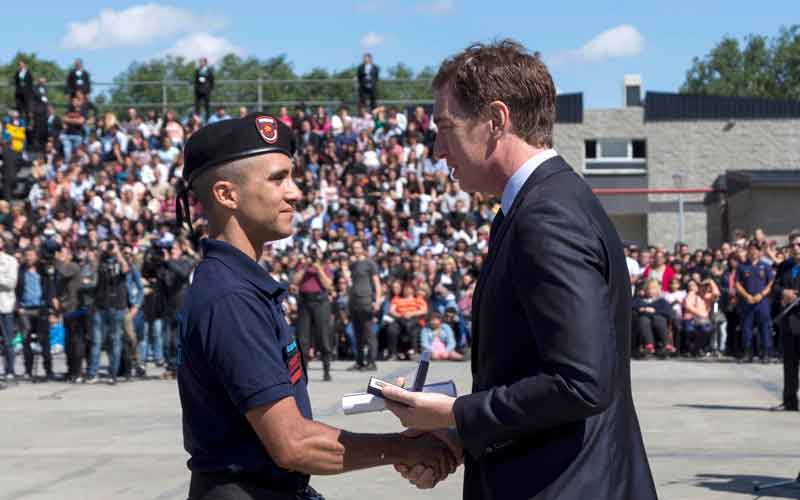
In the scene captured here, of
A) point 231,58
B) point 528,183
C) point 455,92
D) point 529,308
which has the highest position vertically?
point 231,58

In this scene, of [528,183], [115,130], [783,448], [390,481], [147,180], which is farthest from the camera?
[115,130]

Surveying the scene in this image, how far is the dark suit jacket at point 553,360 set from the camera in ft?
8.36

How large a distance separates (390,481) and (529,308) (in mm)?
6732

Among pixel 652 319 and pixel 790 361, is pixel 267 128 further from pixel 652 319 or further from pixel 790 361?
pixel 652 319

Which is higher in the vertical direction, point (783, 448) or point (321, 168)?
point (321, 168)

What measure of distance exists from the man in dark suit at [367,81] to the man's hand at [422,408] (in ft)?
99.4

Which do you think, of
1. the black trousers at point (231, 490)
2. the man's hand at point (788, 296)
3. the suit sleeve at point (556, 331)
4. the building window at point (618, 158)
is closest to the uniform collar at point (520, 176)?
the suit sleeve at point (556, 331)

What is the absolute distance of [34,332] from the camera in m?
19.2

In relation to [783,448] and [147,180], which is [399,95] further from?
[783,448]

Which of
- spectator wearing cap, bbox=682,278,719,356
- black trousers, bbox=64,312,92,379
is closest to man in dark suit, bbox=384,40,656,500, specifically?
black trousers, bbox=64,312,92,379

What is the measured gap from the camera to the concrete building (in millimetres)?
42438

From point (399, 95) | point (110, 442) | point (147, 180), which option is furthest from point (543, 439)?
point (399, 95)

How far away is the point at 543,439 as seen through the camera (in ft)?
8.68

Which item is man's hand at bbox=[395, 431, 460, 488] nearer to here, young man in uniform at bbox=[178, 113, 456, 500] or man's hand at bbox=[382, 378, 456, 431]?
young man in uniform at bbox=[178, 113, 456, 500]
